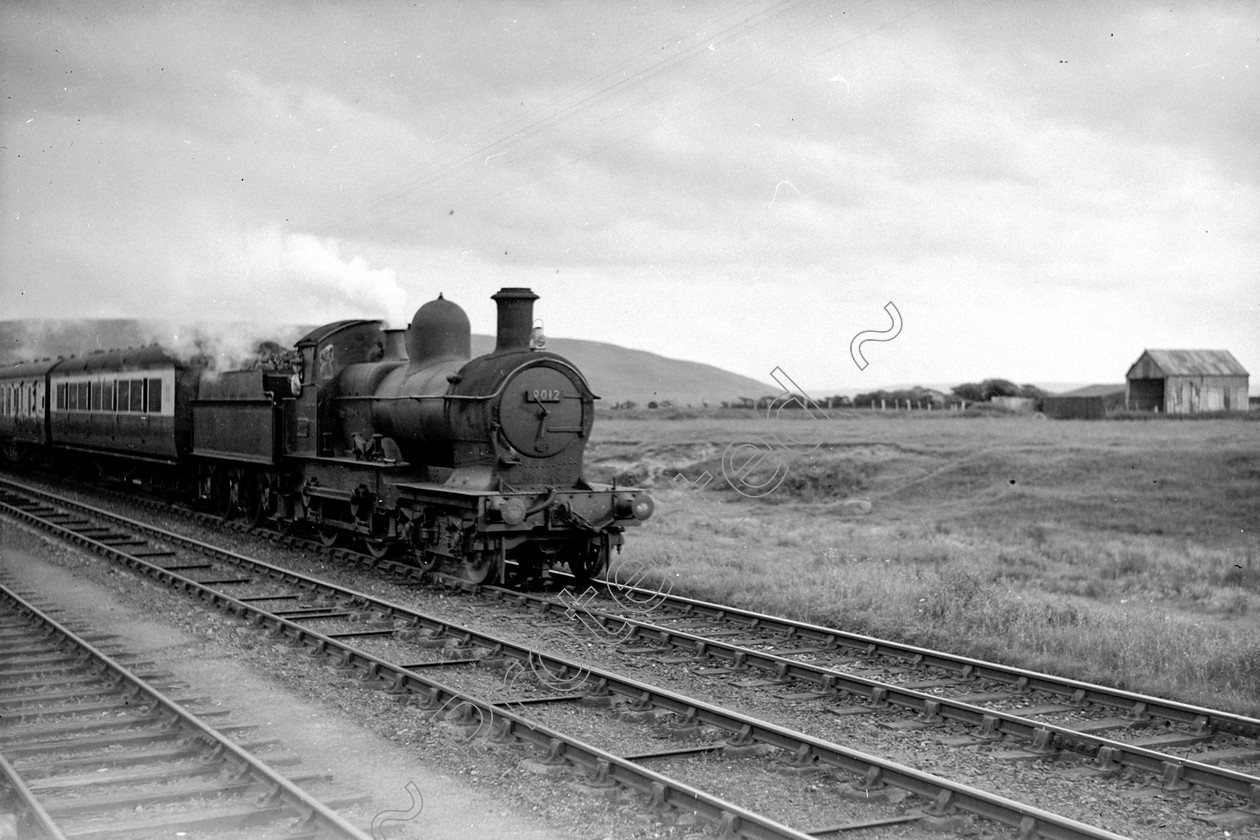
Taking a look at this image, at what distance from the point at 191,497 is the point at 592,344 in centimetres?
7253

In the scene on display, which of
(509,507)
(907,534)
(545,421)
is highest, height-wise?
(545,421)

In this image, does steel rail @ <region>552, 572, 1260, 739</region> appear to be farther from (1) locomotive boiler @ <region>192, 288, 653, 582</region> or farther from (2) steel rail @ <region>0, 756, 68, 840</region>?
(2) steel rail @ <region>0, 756, 68, 840</region>

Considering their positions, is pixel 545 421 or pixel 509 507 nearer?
pixel 509 507

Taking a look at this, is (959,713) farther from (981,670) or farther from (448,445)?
(448,445)

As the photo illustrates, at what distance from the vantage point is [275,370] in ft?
60.9

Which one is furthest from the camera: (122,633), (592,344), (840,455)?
(592,344)

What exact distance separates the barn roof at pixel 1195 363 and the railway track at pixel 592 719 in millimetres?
21839

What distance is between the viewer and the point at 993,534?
2191 centimetres

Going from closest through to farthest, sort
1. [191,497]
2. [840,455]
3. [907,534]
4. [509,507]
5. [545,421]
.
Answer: [509,507] < [545,421] < [907,534] < [191,497] < [840,455]

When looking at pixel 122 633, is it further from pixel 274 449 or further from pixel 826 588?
pixel 826 588

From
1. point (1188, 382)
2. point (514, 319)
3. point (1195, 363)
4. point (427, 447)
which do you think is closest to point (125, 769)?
point (427, 447)

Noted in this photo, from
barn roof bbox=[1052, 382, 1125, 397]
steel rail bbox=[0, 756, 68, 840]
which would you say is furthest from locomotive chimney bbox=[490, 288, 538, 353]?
barn roof bbox=[1052, 382, 1125, 397]

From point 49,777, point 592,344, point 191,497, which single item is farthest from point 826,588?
point 592,344

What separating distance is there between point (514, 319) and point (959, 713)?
8203 millimetres
